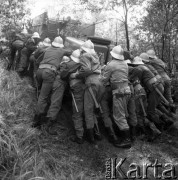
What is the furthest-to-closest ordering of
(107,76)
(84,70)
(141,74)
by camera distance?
(141,74), (107,76), (84,70)

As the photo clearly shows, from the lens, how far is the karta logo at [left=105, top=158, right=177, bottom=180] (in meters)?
4.07

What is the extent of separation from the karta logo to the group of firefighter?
70 centimetres

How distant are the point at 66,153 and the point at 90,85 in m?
1.55

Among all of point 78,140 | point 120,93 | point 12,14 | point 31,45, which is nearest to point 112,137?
point 78,140

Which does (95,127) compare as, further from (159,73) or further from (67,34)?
(67,34)

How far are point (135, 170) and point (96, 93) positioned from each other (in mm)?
1840

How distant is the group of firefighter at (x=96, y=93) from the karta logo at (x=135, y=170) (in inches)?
27.6

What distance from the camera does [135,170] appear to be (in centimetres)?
428

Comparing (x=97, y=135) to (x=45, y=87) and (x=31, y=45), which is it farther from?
(x=31, y=45)

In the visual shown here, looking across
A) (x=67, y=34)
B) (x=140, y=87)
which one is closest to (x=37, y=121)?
(x=140, y=87)

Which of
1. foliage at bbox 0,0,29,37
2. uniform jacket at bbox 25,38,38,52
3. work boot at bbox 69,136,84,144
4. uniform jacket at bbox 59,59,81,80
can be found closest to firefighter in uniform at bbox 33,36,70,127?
uniform jacket at bbox 59,59,81,80

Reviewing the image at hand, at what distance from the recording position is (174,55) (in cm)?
1095

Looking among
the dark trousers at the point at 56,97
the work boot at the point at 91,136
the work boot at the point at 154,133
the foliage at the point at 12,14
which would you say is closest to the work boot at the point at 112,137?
the work boot at the point at 91,136

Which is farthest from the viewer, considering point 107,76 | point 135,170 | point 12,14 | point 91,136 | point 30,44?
point 12,14
